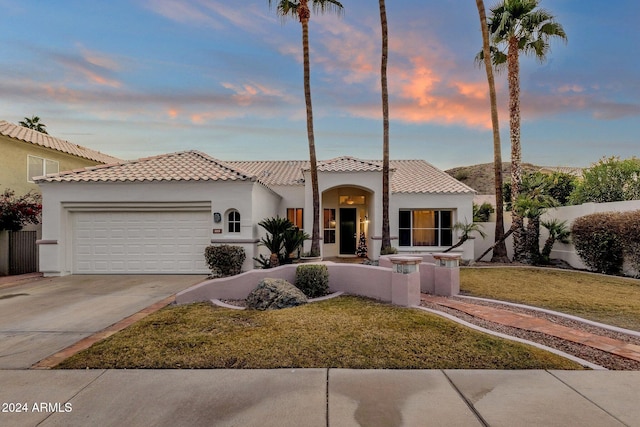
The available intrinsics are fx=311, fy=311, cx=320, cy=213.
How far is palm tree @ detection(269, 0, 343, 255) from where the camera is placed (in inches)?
557

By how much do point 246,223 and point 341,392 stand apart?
30.2 feet

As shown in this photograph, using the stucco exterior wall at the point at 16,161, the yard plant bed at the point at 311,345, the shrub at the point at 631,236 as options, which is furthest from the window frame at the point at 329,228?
the stucco exterior wall at the point at 16,161

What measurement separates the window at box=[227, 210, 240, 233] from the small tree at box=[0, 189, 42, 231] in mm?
8795

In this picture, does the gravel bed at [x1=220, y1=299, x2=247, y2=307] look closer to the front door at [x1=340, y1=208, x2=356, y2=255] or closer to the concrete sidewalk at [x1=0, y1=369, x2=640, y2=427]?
the concrete sidewalk at [x1=0, y1=369, x2=640, y2=427]

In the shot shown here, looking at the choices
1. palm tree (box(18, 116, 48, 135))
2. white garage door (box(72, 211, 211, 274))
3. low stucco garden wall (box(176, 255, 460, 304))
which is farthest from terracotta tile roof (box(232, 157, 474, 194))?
palm tree (box(18, 116, 48, 135))

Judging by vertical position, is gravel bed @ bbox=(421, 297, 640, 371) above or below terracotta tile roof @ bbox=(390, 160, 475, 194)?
below

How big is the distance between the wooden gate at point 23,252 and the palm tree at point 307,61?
477 inches

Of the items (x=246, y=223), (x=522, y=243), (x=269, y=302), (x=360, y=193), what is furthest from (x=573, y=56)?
(x=269, y=302)

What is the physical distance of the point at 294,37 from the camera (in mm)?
16328

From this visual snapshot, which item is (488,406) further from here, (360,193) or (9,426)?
(360,193)

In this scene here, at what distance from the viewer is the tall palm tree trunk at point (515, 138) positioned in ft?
50.5

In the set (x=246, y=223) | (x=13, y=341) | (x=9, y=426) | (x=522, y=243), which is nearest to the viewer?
(x=9, y=426)

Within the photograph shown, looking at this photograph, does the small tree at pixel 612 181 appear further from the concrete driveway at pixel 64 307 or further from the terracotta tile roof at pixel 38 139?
the terracotta tile roof at pixel 38 139

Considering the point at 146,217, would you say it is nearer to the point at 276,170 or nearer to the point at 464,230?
the point at 276,170
